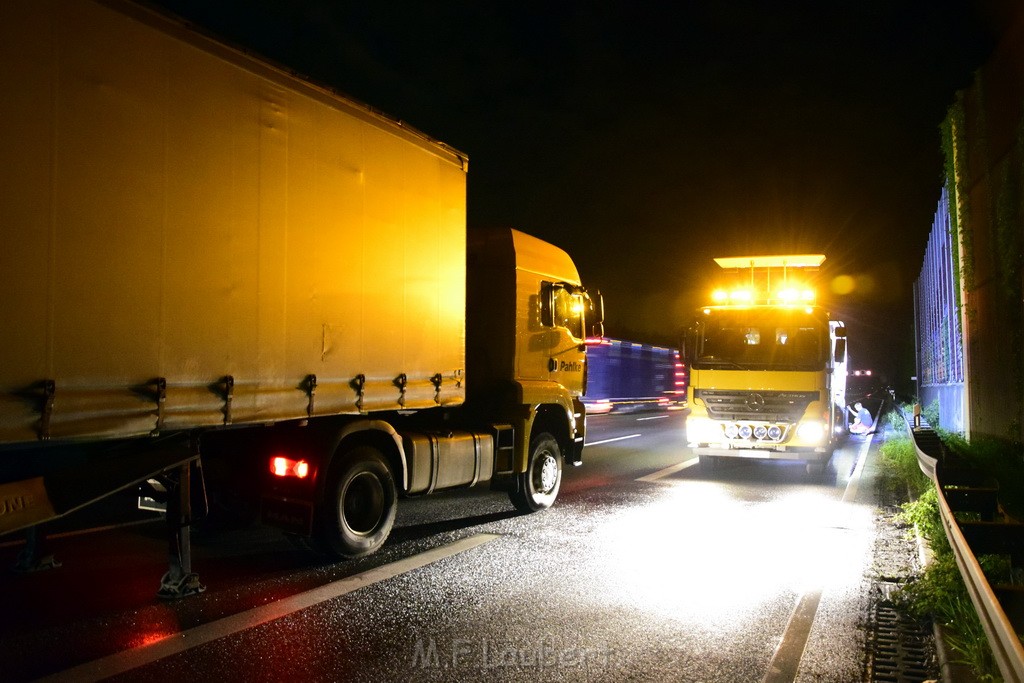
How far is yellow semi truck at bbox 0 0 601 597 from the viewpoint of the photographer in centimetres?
412

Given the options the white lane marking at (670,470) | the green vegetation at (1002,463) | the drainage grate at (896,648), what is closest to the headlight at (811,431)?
the green vegetation at (1002,463)

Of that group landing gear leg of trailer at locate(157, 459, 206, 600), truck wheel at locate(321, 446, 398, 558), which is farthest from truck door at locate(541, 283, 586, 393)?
landing gear leg of trailer at locate(157, 459, 206, 600)

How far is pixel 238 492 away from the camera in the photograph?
6266 mm

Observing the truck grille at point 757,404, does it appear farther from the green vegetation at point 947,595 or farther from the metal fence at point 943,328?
the metal fence at point 943,328

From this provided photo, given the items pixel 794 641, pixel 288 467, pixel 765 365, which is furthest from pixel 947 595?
pixel 765 365

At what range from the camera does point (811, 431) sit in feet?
39.1

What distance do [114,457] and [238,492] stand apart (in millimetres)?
1555

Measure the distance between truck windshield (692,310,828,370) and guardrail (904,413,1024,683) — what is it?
289cm

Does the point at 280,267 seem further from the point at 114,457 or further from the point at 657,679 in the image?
the point at 657,679

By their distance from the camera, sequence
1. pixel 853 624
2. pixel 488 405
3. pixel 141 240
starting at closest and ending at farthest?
Answer: pixel 141 240
pixel 853 624
pixel 488 405

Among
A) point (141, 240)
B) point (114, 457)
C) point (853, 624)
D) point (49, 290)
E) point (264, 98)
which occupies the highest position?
point (264, 98)

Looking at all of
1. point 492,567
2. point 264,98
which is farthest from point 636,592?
point 264,98

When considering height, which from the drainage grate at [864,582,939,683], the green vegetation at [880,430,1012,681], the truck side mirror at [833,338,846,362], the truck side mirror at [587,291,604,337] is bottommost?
the drainage grate at [864,582,939,683]

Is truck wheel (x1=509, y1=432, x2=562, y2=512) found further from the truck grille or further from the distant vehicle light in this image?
the truck grille
